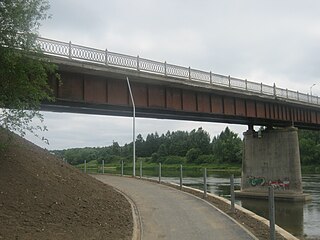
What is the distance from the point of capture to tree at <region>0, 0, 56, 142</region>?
983 centimetres

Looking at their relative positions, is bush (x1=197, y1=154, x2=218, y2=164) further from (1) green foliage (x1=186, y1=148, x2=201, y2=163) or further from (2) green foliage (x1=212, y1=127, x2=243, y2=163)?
(1) green foliage (x1=186, y1=148, x2=201, y2=163)

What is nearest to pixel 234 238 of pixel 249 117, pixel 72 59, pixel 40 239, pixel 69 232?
pixel 69 232

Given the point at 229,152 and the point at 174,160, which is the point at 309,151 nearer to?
the point at 229,152

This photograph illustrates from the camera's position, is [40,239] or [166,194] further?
[166,194]

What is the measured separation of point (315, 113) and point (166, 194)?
110 feet

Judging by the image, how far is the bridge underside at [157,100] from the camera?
2308 centimetres

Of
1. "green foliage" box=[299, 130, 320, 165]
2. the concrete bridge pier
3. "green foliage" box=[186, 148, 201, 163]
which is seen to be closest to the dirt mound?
the concrete bridge pier

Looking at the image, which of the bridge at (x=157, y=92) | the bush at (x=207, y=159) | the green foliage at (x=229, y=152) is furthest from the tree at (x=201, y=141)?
the bridge at (x=157, y=92)

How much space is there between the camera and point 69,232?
28.3 feet

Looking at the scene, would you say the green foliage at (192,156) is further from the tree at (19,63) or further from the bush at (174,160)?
the tree at (19,63)

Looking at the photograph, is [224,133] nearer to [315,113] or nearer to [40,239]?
[315,113]

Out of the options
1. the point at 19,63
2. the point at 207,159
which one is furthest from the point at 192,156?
the point at 19,63

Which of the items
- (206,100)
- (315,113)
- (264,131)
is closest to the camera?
(206,100)

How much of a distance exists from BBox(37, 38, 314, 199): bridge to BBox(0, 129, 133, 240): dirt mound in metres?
3.48
